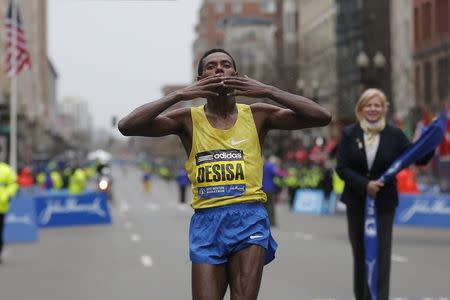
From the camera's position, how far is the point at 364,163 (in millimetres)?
10000

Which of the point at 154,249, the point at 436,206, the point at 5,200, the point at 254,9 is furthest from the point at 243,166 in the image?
the point at 254,9

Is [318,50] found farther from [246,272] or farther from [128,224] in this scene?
[246,272]

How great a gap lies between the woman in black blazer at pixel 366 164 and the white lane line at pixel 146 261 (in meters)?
8.39

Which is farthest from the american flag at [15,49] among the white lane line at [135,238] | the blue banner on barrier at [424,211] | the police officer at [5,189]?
the police officer at [5,189]

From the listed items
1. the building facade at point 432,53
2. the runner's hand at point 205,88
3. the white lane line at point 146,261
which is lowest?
the white lane line at point 146,261

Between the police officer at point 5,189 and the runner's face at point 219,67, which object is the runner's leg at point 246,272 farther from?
the police officer at point 5,189

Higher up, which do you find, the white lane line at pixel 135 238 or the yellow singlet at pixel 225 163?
the yellow singlet at pixel 225 163

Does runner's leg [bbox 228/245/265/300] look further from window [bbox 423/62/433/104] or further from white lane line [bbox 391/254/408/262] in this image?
window [bbox 423/62/433/104]

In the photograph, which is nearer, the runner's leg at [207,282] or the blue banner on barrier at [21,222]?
the runner's leg at [207,282]

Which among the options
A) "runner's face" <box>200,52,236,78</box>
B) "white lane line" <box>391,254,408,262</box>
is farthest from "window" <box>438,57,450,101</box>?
"runner's face" <box>200,52,236,78</box>

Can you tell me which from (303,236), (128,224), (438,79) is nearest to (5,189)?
(303,236)

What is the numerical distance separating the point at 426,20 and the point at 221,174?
190 ft

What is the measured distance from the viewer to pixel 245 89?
6266 millimetres

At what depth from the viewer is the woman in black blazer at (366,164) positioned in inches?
387
